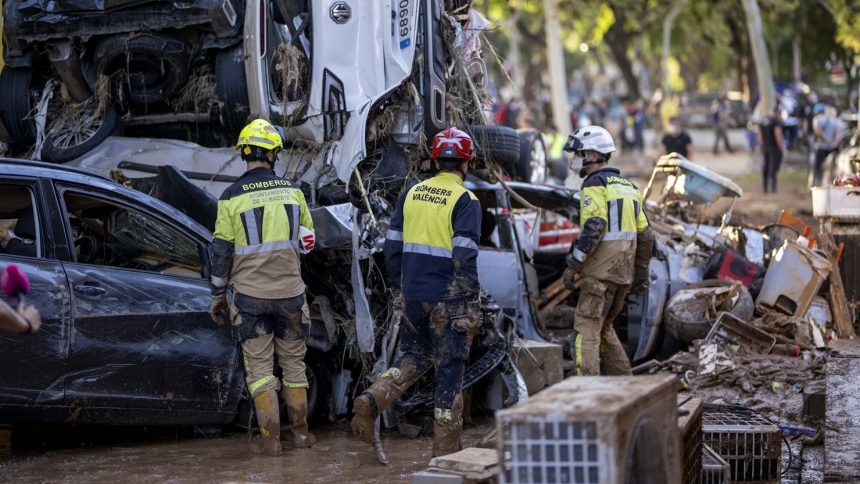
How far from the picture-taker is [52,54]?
871 cm

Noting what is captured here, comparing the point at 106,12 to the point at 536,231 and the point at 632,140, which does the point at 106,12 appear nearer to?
the point at 536,231

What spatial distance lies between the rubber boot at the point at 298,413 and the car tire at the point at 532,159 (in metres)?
4.29

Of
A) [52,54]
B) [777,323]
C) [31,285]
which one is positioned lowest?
[777,323]

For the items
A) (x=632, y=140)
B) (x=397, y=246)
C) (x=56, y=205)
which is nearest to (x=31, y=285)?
(x=56, y=205)

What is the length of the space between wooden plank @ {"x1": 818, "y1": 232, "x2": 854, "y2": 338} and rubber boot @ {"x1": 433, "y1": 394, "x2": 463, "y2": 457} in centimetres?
479

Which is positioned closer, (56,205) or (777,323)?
(56,205)

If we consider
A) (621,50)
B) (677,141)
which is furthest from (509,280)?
(621,50)

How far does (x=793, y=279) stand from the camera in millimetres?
9797

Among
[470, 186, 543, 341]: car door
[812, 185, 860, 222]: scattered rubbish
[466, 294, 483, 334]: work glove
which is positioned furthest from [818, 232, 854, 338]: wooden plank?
[466, 294, 483, 334]: work glove

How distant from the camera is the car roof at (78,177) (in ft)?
20.9

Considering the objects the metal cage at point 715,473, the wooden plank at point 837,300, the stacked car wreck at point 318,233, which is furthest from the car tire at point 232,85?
the wooden plank at point 837,300

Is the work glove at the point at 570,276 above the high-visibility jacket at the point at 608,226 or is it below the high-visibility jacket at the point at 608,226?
below

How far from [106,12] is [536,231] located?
403 centimetres

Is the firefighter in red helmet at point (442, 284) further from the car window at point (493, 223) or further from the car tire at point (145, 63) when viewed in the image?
the car tire at point (145, 63)
